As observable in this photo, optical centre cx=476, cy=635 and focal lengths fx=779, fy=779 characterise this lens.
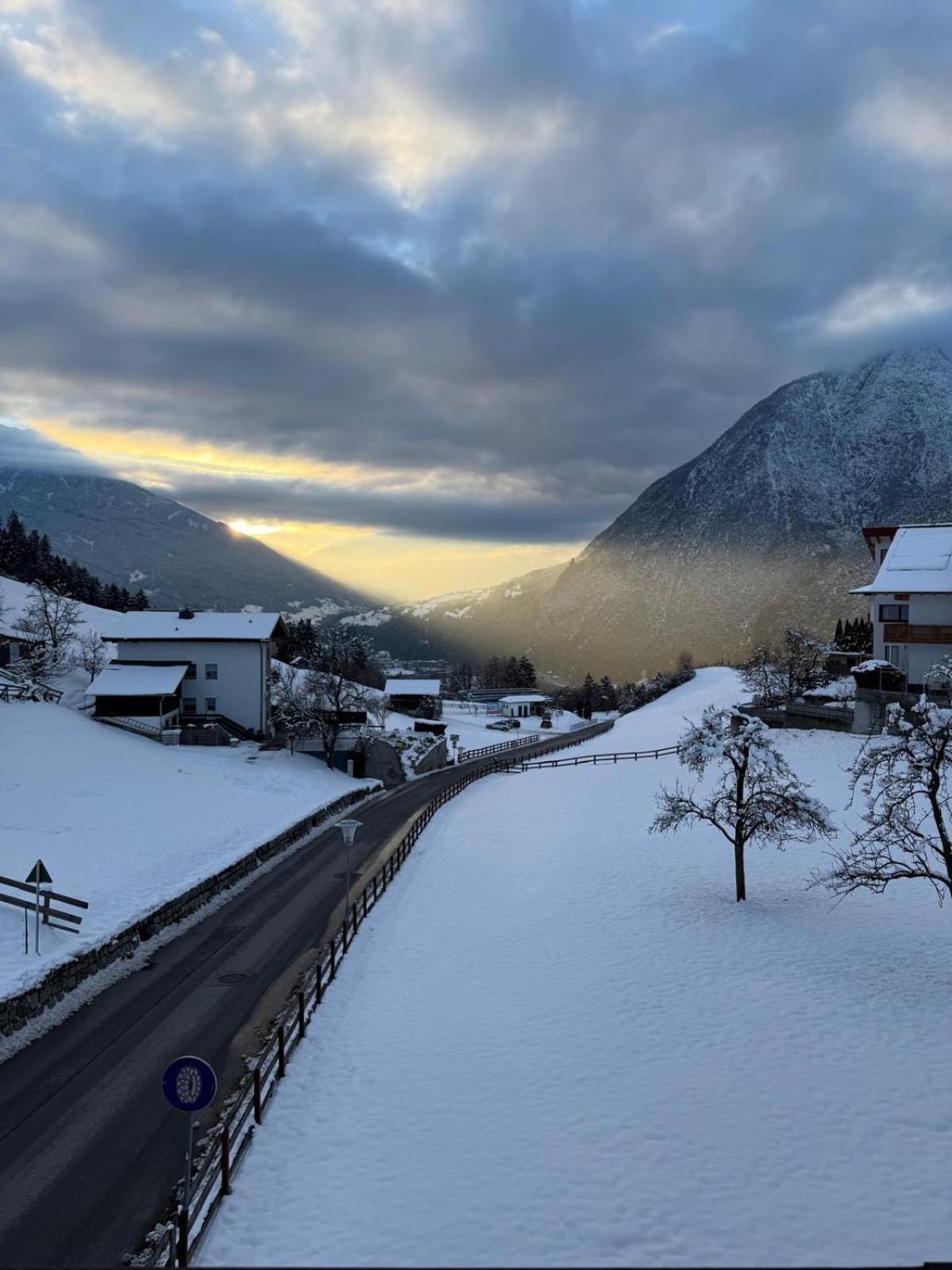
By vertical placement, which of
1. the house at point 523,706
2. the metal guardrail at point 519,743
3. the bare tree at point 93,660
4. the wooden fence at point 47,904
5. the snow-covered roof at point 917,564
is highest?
the snow-covered roof at point 917,564

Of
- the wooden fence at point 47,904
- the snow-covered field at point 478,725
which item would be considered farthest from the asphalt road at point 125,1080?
the snow-covered field at point 478,725

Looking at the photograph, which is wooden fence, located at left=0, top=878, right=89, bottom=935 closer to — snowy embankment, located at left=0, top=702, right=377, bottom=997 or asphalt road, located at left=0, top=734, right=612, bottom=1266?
snowy embankment, located at left=0, top=702, right=377, bottom=997

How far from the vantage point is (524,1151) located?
13.8 m

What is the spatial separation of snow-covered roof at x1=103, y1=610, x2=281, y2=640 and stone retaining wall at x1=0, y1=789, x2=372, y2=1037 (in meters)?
27.1

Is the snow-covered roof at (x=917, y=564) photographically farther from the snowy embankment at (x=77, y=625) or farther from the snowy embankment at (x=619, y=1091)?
the snowy embankment at (x=77, y=625)

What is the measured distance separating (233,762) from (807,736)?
40712 mm

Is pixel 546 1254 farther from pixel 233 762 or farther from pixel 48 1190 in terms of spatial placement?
pixel 233 762

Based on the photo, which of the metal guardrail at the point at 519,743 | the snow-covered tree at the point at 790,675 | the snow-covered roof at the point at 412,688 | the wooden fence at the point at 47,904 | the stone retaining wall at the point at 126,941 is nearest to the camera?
the stone retaining wall at the point at 126,941

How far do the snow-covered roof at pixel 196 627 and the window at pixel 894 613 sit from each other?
157ft

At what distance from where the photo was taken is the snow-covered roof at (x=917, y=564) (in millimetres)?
54188

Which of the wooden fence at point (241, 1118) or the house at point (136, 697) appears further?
the house at point (136, 697)

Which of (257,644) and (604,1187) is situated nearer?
(604,1187)

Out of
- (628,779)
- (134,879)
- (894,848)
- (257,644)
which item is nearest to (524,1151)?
(134,879)

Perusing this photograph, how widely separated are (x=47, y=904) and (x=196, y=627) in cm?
4591
